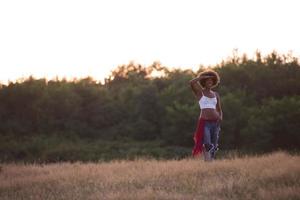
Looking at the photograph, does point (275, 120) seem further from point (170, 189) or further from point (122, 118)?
point (170, 189)

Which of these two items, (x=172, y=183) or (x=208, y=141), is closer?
(x=172, y=183)

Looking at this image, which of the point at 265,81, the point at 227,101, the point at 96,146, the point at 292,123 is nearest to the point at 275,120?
the point at 292,123

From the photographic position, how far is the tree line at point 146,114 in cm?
3619

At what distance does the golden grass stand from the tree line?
25510 millimetres

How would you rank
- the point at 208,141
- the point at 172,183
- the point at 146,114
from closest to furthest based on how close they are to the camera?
1. the point at 172,183
2. the point at 208,141
3. the point at 146,114

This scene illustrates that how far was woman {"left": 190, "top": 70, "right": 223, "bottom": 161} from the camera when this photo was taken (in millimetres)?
10625

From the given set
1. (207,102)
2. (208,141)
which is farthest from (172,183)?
(207,102)

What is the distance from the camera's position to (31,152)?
41625mm

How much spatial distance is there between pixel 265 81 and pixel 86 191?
36230mm

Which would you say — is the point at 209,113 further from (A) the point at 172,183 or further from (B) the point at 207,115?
(A) the point at 172,183

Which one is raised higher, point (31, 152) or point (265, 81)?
point (265, 81)

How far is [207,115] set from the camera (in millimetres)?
10625

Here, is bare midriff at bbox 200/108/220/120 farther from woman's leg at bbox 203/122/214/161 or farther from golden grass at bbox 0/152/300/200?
golden grass at bbox 0/152/300/200

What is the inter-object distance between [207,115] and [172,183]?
2778 millimetres
